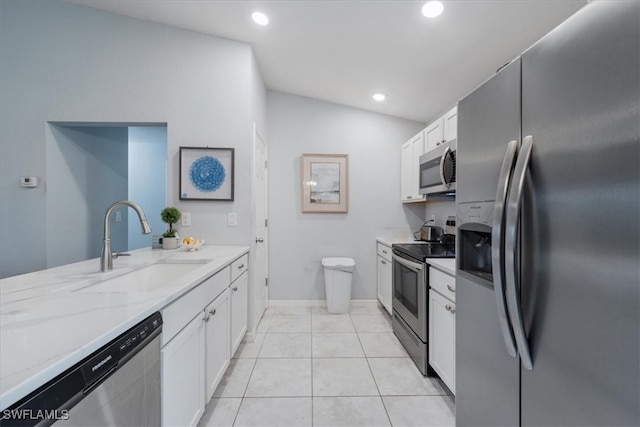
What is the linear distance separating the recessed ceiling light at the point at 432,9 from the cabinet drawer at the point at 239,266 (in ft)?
7.45

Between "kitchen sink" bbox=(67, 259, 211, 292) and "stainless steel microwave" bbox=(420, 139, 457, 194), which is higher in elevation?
"stainless steel microwave" bbox=(420, 139, 457, 194)

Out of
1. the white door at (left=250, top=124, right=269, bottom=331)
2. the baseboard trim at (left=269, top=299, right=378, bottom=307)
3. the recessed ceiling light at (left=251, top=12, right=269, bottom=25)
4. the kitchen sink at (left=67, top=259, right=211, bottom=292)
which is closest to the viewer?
the kitchen sink at (left=67, top=259, right=211, bottom=292)

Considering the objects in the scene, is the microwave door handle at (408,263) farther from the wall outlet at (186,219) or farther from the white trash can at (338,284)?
the wall outlet at (186,219)

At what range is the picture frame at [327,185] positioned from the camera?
3.40 meters

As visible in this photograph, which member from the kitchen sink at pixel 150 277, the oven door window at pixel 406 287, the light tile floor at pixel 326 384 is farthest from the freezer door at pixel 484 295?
the kitchen sink at pixel 150 277

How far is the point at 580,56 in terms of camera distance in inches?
26.1

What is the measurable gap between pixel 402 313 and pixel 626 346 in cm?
193

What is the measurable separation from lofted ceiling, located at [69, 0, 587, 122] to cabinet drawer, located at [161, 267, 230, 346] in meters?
2.07

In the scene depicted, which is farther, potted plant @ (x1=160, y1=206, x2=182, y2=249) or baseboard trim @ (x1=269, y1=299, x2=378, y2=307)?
baseboard trim @ (x1=269, y1=299, x2=378, y2=307)

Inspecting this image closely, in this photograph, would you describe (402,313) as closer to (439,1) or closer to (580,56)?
(580,56)

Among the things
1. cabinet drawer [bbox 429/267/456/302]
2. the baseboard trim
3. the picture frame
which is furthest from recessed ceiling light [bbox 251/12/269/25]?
the baseboard trim

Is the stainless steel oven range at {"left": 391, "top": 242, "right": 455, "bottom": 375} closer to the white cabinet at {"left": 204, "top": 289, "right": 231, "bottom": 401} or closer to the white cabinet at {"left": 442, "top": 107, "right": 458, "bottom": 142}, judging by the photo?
the white cabinet at {"left": 442, "top": 107, "right": 458, "bottom": 142}

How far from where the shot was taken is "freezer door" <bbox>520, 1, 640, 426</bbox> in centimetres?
56

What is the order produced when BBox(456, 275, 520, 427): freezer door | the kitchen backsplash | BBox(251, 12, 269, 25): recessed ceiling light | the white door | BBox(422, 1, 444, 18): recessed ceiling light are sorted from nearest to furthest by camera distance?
BBox(456, 275, 520, 427): freezer door
BBox(422, 1, 444, 18): recessed ceiling light
BBox(251, 12, 269, 25): recessed ceiling light
the white door
the kitchen backsplash
